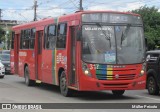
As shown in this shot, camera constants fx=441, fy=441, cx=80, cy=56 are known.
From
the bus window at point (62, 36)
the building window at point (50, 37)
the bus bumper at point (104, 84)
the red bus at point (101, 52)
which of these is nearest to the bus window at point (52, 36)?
the building window at point (50, 37)

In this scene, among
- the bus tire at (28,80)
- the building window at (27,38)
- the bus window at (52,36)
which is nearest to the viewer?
the bus window at (52,36)

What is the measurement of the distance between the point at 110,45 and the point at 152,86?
3314mm

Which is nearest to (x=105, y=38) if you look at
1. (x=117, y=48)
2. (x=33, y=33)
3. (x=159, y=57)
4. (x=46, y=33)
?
(x=117, y=48)

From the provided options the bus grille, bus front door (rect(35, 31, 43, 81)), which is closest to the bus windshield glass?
the bus grille

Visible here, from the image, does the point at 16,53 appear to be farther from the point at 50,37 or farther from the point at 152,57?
the point at 152,57

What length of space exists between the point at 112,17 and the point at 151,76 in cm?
335

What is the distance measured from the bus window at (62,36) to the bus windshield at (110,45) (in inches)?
63.3

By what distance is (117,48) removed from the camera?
14914 mm

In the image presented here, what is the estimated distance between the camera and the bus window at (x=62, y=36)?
16359mm

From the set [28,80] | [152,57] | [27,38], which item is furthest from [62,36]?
[28,80]

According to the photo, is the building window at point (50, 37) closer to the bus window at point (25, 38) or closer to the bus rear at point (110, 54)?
the bus rear at point (110, 54)

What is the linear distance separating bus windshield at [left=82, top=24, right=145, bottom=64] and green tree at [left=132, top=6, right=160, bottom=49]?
38974 mm

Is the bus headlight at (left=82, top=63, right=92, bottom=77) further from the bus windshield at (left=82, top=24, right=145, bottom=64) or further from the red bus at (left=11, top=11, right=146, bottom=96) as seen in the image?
the bus windshield at (left=82, top=24, right=145, bottom=64)

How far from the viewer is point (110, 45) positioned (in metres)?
14.9
